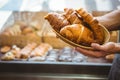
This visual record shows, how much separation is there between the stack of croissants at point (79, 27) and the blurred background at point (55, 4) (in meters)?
0.63

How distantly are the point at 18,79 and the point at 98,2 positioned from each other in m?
0.87

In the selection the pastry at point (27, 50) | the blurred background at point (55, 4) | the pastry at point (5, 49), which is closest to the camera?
the blurred background at point (55, 4)

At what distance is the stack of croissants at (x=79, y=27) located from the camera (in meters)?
1.01

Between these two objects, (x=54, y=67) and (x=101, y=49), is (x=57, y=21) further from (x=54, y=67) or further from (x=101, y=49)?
(x=54, y=67)

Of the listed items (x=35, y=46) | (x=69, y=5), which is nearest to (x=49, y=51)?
(x=35, y=46)

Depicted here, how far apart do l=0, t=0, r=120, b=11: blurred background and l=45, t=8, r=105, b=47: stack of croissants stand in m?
0.63

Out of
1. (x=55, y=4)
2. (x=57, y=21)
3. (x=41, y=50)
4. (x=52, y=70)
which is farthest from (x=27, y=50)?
(x=57, y=21)

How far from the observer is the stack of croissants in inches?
39.8

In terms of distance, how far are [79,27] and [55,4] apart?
2.71 feet

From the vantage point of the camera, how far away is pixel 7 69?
1.93 metres

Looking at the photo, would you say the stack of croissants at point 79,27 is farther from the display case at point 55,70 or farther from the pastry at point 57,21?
the display case at point 55,70

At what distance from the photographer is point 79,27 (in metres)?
1.03

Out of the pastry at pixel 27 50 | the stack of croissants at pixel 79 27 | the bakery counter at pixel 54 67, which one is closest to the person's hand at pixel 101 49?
the stack of croissants at pixel 79 27

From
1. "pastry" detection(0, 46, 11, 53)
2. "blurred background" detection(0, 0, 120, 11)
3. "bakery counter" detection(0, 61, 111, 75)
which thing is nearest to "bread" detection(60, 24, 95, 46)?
"blurred background" detection(0, 0, 120, 11)
